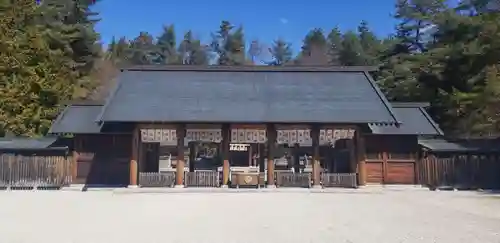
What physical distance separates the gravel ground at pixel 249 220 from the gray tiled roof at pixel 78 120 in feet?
18.2

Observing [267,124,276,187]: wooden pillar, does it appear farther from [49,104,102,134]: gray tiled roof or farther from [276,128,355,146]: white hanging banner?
[49,104,102,134]: gray tiled roof

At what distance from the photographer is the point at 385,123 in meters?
19.0

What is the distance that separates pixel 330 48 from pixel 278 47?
A: 1012 cm

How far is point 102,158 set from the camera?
20438 mm

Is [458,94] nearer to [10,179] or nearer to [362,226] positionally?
Result: [362,226]

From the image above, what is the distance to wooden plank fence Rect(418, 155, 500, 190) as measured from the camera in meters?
19.8

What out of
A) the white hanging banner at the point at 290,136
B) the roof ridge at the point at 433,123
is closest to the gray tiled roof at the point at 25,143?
the white hanging banner at the point at 290,136

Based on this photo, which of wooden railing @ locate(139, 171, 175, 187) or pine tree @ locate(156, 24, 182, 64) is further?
pine tree @ locate(156, 24, 182, 64)

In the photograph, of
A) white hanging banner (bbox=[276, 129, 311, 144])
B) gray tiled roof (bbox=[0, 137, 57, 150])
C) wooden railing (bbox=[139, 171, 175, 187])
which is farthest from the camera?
gray tiled roof (bbox=[0, 137, 57, 150])

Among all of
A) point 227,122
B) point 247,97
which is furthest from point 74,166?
point 247,97

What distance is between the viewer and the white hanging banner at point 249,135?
1945 centimetres

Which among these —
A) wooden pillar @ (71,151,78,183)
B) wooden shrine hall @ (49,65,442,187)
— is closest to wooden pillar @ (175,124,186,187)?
wooden shrine hall @ (49,65,442,187)

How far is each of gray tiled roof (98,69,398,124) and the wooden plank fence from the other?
3332mm

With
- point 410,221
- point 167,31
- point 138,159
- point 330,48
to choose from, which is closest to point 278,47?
point 330,48
